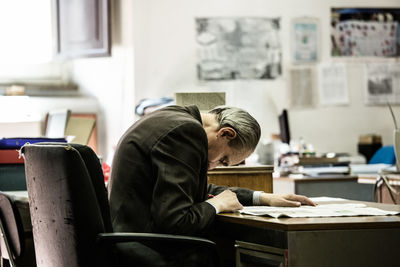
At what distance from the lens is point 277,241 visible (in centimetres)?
224

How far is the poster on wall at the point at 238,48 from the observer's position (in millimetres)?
7883

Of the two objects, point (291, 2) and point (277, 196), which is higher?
point (291, 2)

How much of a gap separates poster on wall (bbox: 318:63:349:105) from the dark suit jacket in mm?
6011

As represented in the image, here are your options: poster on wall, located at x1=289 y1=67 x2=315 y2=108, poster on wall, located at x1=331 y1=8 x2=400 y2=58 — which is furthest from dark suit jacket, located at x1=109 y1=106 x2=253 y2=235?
poster on wall, located at x1=331 y1=8 x2=400 y2=58

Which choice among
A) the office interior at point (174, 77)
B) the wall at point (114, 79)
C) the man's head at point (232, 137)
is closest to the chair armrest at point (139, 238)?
the man's head at point (232, 137)

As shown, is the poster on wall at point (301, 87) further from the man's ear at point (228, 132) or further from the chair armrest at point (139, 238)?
the chair armrest at point (139, 238)

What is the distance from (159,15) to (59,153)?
5.60 m

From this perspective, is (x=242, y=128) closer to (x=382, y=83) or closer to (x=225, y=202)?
(x=225, y=202)

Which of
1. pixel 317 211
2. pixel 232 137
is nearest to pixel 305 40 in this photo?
pixel 232 137

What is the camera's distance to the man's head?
262 cm

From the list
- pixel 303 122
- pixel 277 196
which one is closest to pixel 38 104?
pixel 303 122

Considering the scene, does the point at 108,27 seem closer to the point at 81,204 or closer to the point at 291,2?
the point at 291,2

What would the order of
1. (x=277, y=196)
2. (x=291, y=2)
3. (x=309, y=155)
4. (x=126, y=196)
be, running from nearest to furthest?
(x=126, y=196)
(x=277, y=196)
(x=309, y=155)
(x=291, y=2)

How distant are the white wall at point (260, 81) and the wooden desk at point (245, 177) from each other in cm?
374
